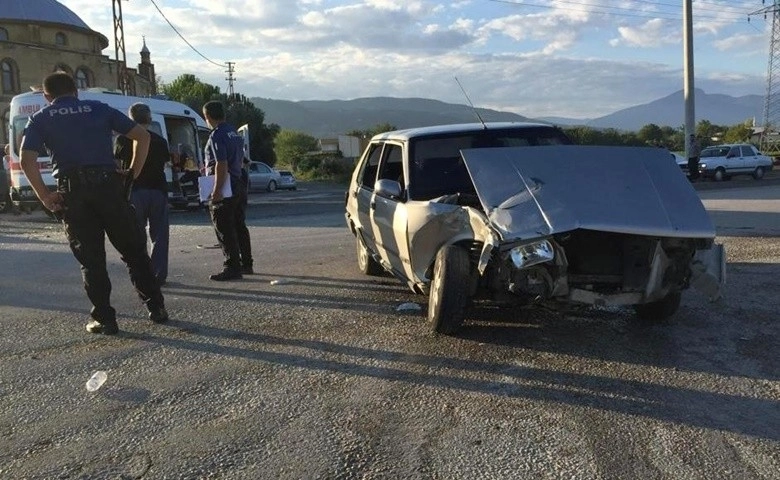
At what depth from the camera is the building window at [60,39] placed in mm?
50416

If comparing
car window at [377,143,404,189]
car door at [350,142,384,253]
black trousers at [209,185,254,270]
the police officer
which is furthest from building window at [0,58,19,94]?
the police officer

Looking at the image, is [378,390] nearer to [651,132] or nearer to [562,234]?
[562,234]

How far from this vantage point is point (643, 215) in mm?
4410

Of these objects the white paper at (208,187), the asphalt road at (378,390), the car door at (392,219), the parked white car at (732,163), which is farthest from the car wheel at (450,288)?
the parked white car at (732,163)

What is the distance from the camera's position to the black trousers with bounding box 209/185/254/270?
279 inches

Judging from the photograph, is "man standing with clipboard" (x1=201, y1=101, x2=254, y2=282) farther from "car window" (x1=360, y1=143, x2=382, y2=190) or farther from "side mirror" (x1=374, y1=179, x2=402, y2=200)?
"side mirror" (x1=374, y1=179, x2=402, y2=200)

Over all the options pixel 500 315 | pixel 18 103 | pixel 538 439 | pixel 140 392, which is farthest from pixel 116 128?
pixel 18 103

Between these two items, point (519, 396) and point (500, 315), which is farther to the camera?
point (500, 315)

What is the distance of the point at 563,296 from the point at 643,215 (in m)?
0.75

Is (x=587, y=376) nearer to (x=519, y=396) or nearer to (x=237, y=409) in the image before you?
(x=519, y=396)

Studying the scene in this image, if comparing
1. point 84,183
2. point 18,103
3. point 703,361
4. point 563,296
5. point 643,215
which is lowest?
point 703,361

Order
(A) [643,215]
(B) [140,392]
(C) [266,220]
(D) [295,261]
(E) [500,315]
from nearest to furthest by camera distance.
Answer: (B) [140,392] < (A) [643,215] < (E) [500,315] < (D) [295,261] < (C) [266,220]

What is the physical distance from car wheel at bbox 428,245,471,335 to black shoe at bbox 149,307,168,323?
90.8 inches

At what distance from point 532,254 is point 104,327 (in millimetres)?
3331
